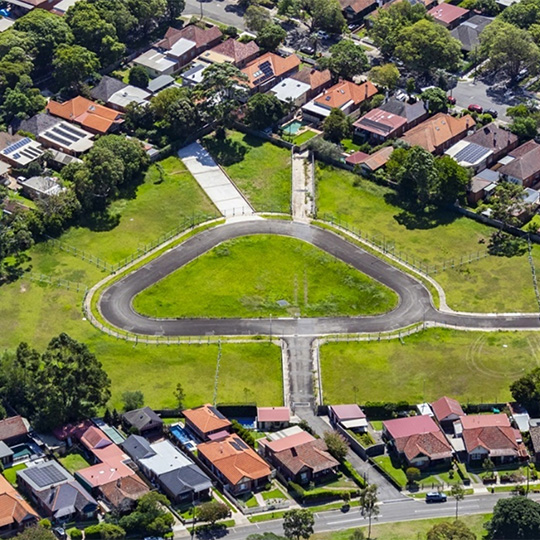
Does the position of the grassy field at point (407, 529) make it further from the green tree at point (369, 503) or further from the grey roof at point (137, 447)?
the grey roof at point (137, 447)

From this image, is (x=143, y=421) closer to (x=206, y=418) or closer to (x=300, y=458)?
(x=206, y=418)

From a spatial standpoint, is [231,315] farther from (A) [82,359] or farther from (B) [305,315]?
(A) [82,359]

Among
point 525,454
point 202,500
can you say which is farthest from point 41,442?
point 525,454

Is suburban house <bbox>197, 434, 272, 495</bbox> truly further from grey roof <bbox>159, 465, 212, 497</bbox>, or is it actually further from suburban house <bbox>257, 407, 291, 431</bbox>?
suburban house <bbox>257, 407, 291, 431</bbox>

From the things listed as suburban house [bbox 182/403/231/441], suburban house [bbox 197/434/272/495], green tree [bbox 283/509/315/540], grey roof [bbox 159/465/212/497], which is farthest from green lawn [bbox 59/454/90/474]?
Result: green tree [bbox 283/509/315/540]

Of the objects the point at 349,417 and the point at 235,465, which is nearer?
the point at 235,465

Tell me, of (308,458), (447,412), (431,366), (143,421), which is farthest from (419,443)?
(143,421)
